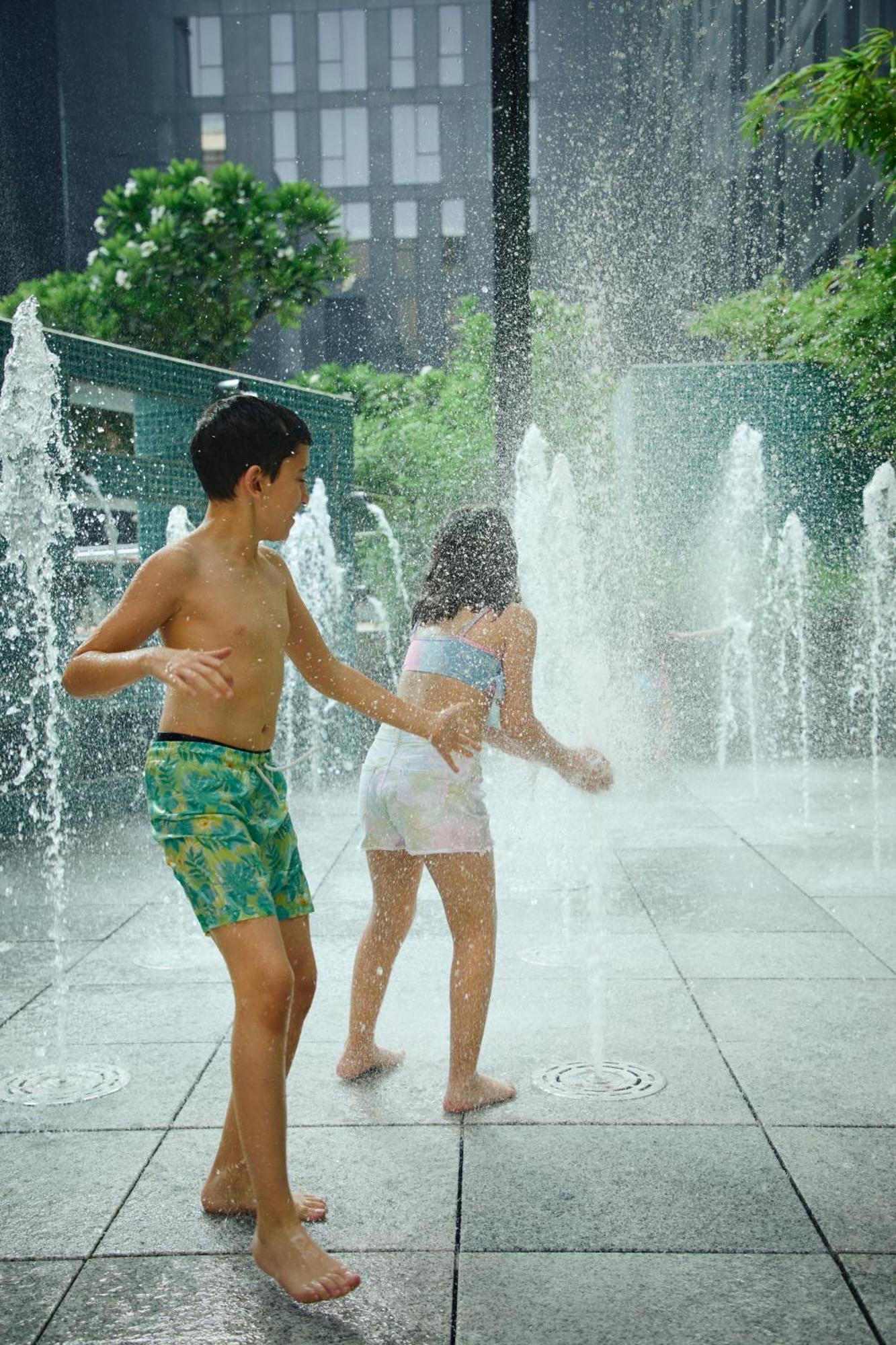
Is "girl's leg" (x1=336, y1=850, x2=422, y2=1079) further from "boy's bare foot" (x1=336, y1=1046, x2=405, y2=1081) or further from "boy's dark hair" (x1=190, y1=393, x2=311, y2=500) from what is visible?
"boy's dark hair" (x1=190, y1=393, x2=311, y2=500)

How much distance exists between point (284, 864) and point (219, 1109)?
39.6 inches

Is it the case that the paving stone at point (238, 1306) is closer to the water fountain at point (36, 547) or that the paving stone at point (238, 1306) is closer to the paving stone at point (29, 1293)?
the paving stone at point (29, 1293)

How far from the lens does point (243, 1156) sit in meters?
2.97

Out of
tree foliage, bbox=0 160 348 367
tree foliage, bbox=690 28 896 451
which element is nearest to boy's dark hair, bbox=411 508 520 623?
tree foliage, bbox=690 28 896 451

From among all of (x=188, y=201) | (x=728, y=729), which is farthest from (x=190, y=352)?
(x=728, y=729)

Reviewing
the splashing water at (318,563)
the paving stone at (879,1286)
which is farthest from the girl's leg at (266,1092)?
the splashing water at (318,563)

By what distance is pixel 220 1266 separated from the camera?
2777mm

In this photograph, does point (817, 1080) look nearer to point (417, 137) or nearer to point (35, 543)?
point (35, 543)

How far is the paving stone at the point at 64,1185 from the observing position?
9.54 ft

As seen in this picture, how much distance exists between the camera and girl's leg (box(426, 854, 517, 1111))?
357 centimetres

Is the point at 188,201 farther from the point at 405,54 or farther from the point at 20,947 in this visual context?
the point at 405,54

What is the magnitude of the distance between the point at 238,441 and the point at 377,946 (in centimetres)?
154

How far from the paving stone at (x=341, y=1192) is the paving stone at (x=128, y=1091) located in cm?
19

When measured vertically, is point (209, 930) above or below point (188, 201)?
below
